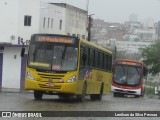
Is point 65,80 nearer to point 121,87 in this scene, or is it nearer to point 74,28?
point 121,87

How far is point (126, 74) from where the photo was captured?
A: 50.2m

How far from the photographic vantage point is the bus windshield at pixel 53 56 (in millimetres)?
23406

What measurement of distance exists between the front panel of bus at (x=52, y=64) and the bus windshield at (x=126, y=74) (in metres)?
26.6

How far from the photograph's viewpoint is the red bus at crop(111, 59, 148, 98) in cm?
5006

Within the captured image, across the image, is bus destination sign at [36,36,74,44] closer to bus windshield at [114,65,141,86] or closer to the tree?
bus windshield at [114,65,141,86]

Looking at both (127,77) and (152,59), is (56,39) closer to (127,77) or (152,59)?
(127,77)

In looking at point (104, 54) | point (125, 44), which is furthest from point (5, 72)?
point (125, 44)

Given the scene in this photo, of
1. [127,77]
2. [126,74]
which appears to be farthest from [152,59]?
[126,74]

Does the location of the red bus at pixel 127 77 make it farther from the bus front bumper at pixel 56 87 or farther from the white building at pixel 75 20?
the bus front bumper at pixel 56 87

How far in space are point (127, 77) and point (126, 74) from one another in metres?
0.38

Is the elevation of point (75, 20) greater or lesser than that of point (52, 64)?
greater

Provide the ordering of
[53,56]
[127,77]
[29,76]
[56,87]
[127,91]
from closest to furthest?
[56,87] → [53,56] → [29,76] → [127,91] → [127,77]

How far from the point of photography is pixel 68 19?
63.2 m

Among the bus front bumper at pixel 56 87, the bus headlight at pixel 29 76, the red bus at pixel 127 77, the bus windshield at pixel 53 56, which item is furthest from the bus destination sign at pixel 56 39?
the red bus at pixel 127 77
